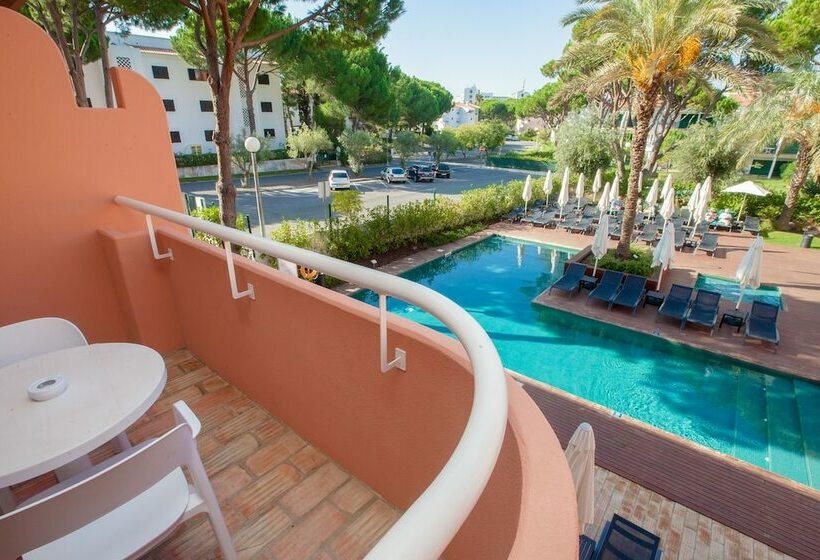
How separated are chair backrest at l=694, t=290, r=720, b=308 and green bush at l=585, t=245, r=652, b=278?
1683mm

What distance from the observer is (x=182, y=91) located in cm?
3005

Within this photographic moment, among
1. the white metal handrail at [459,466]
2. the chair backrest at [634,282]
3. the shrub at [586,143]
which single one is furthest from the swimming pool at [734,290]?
the white metal handrail at [459,466]

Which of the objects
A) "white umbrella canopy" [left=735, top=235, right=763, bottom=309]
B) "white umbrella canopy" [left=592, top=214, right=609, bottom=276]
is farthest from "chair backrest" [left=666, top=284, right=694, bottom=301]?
"white umbrella canopy" [left=592, top=214, right=609, bottom=276]

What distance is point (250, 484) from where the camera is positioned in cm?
248

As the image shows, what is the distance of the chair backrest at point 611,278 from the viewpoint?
430 inches

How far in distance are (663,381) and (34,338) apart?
9310 mm

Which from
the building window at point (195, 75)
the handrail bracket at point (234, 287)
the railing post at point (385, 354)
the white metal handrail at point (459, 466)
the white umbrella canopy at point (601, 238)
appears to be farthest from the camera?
the building window at point (195, 75)

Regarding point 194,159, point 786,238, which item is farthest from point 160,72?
point 786,238

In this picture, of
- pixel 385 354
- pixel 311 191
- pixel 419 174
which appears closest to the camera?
pixel 385 354

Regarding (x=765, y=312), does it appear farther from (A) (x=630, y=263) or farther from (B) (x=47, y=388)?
(B) (x=47, y=388)

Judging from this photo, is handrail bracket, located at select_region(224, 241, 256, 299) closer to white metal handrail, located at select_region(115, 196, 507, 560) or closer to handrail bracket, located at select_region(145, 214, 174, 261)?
handrail bracket, located at select_region(145, 214, 174, 261)

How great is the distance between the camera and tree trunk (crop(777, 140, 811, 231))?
52.0 ft

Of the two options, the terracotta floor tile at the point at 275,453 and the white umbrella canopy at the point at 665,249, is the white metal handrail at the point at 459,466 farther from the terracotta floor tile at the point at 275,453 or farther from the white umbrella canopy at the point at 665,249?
the white umbrella canopy at the point at 665,249

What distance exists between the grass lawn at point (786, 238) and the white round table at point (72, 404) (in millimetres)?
20609
